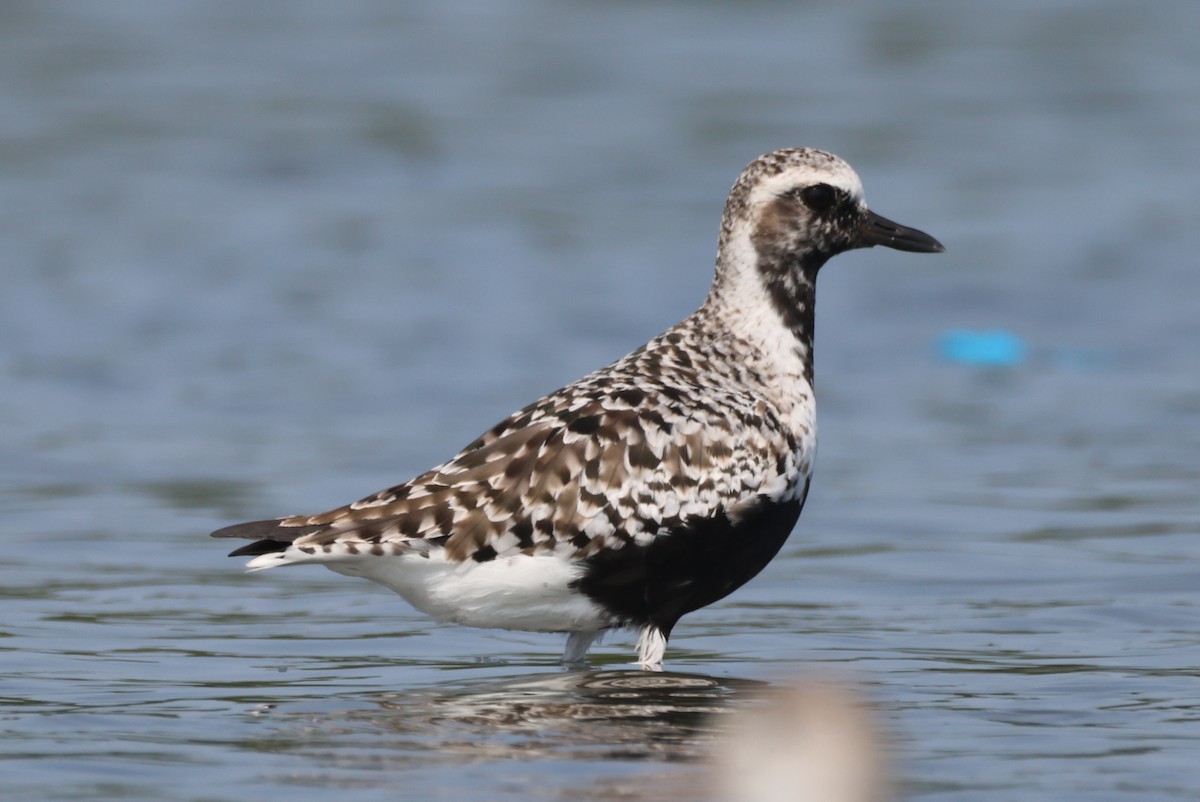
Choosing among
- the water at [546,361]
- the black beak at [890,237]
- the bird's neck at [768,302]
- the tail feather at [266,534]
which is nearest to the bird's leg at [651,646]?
the water at [546,361]

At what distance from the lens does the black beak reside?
1179 centimetres

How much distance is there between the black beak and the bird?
0.95 meters

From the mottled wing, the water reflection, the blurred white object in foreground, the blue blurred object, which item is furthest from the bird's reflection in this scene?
the blue blurred object

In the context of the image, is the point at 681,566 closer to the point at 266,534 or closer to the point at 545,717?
the point at 545,717

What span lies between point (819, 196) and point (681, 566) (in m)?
2.36

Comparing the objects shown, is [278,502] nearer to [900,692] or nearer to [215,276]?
[900,692]

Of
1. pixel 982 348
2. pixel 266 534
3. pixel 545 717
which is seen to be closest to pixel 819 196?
pixel 545 717

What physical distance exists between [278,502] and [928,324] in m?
8.76

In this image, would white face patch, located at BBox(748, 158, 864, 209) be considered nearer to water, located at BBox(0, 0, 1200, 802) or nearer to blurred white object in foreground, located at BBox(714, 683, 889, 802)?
water, located at BBox(0, 0, 1200, 802)

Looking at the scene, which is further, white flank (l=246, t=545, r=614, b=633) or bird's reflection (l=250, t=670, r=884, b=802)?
white flank (l=246, t=545, r=614, b=633)

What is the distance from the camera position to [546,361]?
64.7 ft

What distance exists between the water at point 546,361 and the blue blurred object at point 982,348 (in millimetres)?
271

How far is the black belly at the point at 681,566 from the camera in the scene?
33.2 feet

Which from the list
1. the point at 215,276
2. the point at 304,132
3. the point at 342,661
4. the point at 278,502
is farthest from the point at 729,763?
the point at 304,132
